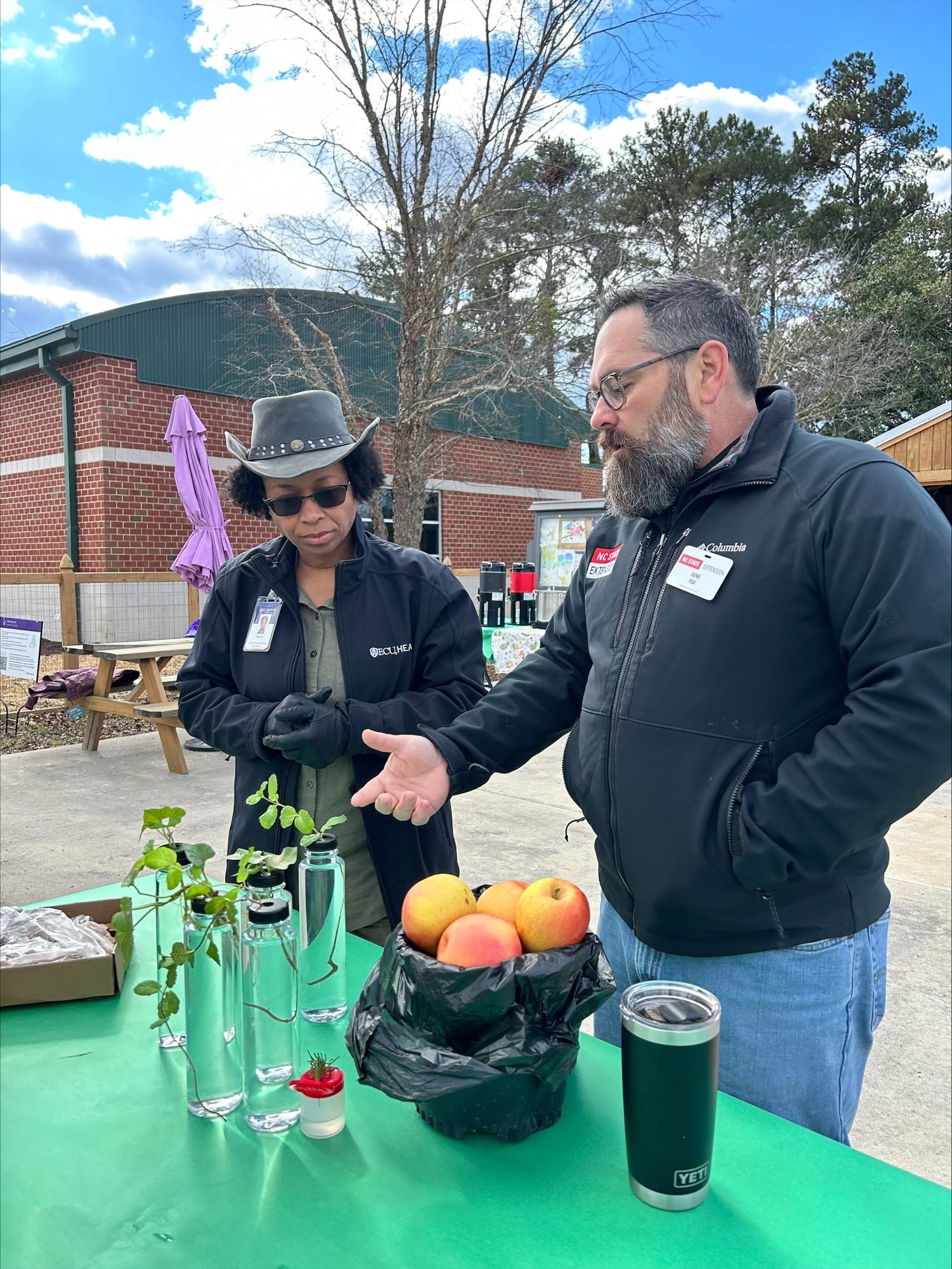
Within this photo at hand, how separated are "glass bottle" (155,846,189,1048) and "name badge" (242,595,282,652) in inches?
26.6

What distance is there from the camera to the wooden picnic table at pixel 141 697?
259 inches

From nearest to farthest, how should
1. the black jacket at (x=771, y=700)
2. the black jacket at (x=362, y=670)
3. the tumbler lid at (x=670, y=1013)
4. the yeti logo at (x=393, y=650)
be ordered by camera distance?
the tumbler lid at (x=670, y=1013)
the black jacket at (x=771, y=700)
the black jacket at (x=362, y=670)
the yeti logo at (x=393, y=650)

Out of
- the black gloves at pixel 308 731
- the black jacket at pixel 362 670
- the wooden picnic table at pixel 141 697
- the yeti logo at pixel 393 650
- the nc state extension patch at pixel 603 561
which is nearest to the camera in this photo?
the nc state extension patch at pixel 603 561

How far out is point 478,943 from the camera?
41.0 inches

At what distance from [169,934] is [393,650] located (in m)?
0.91

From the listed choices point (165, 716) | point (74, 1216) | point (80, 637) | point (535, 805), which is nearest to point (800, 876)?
point (74, 1216)

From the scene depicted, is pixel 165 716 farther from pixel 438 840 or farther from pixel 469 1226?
pixel 469 1226

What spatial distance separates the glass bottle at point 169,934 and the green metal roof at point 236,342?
385 inches

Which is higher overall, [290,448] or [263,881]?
[290,448]

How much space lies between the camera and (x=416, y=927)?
1.10 meters

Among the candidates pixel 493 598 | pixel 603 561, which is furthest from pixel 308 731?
pixel 493 598

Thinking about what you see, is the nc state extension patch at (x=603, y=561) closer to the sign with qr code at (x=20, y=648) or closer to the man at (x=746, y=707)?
the man at (x=746, y=707)

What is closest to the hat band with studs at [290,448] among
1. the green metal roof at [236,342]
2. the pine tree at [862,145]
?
the green metal roof at [236,342]

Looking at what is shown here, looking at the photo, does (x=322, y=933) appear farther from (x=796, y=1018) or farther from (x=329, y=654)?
(x=329, y=654)
